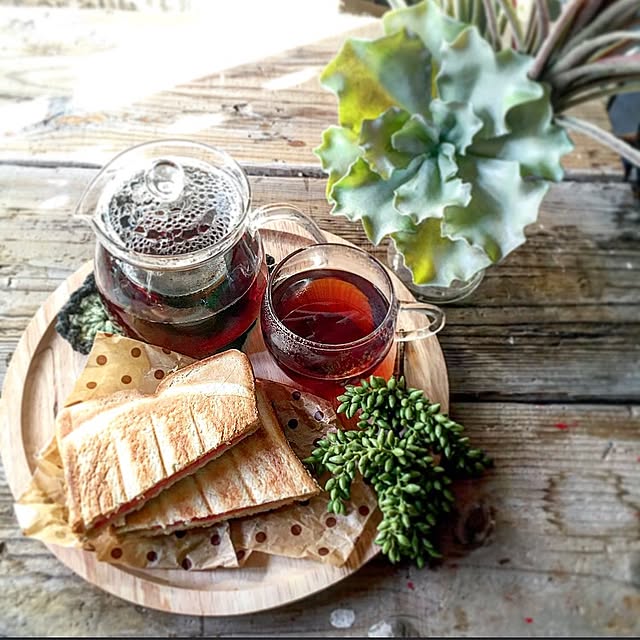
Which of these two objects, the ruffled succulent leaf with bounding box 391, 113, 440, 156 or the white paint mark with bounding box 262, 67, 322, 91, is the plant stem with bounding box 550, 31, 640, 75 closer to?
the ruffled succulent leaf with bounding box 391, 113, 440, 156

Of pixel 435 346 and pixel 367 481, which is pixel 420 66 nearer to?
pixel 435 346

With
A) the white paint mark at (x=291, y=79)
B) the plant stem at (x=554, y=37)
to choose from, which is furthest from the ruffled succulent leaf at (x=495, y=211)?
the white paint mark at (x=291, y=79)

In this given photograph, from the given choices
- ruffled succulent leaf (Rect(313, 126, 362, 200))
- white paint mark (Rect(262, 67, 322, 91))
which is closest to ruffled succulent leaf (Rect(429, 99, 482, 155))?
ruffled succulent leaf (Rect(313, 126, 362, 200))

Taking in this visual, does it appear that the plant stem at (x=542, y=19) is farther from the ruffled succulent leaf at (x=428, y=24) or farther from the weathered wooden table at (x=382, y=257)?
the weathered wooden table at (x=382, y=257)

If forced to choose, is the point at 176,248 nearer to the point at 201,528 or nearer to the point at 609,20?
the point at 201,528

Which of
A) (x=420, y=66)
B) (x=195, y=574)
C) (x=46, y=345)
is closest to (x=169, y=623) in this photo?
(x=195, y=574)

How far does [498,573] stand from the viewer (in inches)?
31.7

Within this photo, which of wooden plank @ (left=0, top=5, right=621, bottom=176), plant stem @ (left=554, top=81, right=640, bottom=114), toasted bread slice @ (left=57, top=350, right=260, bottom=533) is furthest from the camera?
wooden plank @ (left=0, top=5, right=621, bottom=176)

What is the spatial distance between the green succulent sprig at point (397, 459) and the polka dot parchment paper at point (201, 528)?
34 mm

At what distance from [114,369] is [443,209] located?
1.37 feet

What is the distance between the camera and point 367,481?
2.56ft

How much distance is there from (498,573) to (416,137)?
0.50m

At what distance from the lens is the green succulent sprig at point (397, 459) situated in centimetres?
73

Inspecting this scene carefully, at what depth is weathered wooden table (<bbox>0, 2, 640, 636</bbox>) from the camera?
0.78 m
